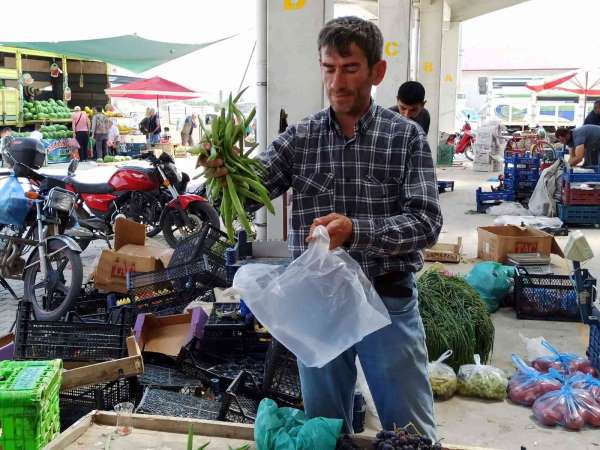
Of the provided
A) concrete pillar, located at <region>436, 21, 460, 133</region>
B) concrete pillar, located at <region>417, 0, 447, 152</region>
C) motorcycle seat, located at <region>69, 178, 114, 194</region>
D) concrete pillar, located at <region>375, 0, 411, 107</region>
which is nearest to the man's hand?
motorcycle seat, located at <region>69, 178, 114, 194</region>

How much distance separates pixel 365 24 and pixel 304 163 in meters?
0.49

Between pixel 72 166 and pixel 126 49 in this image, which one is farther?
pixel 126 49

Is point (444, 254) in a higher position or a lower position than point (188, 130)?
lower

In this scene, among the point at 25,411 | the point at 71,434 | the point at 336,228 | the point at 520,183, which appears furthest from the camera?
the point at 520,183

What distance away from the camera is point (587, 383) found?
3979mm

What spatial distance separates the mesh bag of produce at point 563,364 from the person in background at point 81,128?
19.1 meters

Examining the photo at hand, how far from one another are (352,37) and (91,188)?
6.37m

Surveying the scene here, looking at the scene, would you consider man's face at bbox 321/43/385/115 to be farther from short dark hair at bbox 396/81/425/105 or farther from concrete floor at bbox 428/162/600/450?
short dark hair at bbox 396/81/425/105

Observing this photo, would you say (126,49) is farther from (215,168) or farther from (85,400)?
(215,168)

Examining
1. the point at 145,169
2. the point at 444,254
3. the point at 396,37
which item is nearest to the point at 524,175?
the point at 396,37

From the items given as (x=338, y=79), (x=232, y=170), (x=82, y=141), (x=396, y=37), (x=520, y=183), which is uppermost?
(x=396, y=37)

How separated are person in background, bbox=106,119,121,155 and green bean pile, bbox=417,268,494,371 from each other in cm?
1920

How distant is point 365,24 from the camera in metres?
2.05

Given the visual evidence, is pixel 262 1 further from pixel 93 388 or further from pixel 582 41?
pixel 582 41
